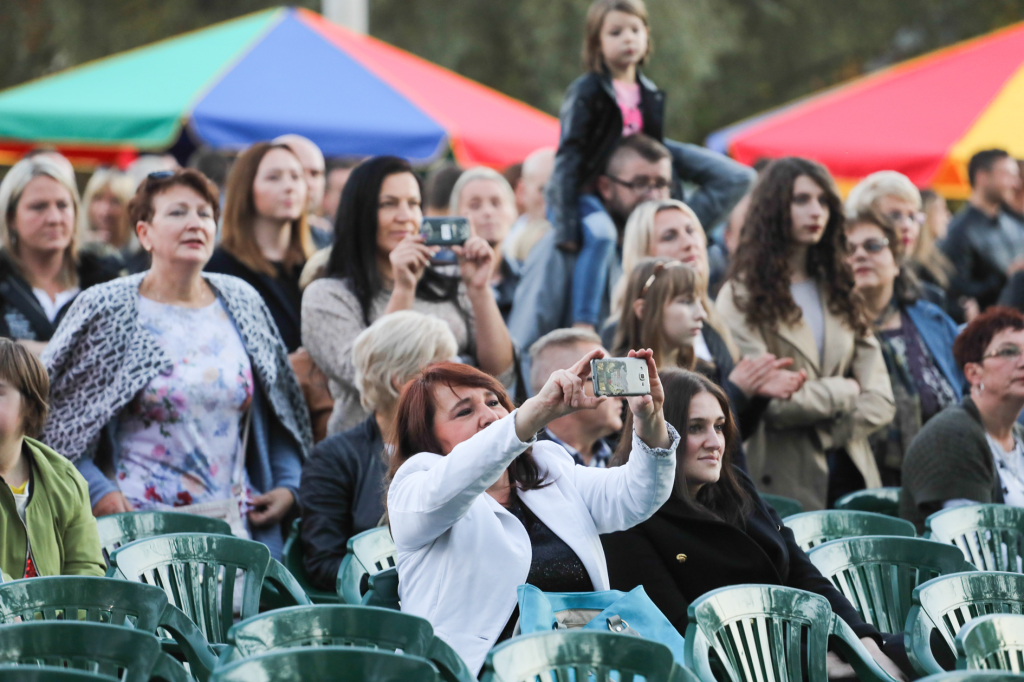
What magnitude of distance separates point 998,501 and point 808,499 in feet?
2.61

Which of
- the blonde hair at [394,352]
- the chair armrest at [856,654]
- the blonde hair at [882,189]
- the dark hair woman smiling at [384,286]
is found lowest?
the chair armrest at [856,654]

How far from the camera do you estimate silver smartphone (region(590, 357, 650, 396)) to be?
9.26 ft

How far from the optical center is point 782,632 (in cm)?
336

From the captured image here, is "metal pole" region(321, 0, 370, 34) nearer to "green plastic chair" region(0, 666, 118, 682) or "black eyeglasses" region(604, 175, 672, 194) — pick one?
"black eyeglasses" region(604, 175, 672, 194)

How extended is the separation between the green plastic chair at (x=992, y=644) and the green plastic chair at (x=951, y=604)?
0.85 ft

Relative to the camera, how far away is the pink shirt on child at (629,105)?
6023mm

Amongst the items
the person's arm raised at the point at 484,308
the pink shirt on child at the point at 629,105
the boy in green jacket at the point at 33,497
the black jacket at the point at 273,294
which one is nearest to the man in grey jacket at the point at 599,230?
the pink shirt on child at the point at 629,105

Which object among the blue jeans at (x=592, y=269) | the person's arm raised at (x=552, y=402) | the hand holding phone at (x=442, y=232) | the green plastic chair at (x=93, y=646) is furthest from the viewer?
the blue jeans at (x=592, y=269)

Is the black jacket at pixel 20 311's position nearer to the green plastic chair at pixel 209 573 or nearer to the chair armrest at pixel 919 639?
the green plastic chair at pixel 209 573

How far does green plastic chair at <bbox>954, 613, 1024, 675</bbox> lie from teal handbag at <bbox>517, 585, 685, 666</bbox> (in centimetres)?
71

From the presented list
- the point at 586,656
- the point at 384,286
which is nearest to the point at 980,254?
the point at 384,286

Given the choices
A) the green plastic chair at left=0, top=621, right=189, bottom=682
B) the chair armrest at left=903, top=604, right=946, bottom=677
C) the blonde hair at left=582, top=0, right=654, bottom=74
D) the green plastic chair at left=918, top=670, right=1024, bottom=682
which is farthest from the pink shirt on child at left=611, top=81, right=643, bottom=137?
the green plastic chair at left=0, top=621, right=189, bottom=682

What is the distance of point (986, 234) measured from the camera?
8477 mm

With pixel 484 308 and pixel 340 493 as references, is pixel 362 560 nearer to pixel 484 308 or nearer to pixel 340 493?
pixel 340 493
